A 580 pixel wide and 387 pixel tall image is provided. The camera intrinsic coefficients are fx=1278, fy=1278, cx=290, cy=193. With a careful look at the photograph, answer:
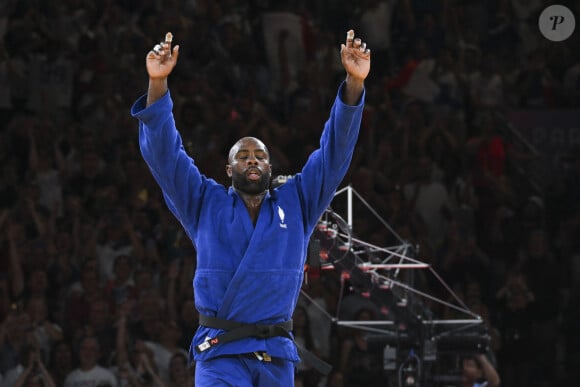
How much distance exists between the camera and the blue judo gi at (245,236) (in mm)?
5055

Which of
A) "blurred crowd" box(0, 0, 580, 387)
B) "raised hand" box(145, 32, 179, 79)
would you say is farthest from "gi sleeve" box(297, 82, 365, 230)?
"blurred crowd" box(0, 0, 580, 387)

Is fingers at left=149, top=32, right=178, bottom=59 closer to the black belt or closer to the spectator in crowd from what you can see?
the black belt

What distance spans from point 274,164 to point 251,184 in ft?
20.8

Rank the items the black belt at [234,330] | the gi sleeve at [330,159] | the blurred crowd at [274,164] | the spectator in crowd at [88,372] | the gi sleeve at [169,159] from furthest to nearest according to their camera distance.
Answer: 1. the blurred crowd at [274,164]
2. the spectator in crowd at [88,372]
3. the gi sleeve at [330,159]
4. the gi sleeve at [169,159]
5. the black belt at [234,330]

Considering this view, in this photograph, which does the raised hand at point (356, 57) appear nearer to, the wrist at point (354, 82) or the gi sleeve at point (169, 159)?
the wrist at point (354, 82)

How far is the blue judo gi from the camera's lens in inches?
199

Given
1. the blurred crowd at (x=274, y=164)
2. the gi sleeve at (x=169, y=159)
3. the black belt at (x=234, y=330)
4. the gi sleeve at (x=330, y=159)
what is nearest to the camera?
the black belt at (x=234, y=330)

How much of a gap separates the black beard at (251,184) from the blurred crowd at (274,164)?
4.69 m

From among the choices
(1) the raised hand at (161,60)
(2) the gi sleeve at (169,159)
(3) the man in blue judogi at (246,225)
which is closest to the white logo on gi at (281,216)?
(3) the man in blue judogi at (246,225)

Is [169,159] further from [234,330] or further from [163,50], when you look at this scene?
[234,330]

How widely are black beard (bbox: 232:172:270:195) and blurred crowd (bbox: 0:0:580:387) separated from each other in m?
4.69

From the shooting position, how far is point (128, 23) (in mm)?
12852

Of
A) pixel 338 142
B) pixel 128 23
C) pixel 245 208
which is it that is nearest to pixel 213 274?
pixel 245 208

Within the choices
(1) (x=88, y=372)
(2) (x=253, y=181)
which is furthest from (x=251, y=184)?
(1) (x=88, y=372)
